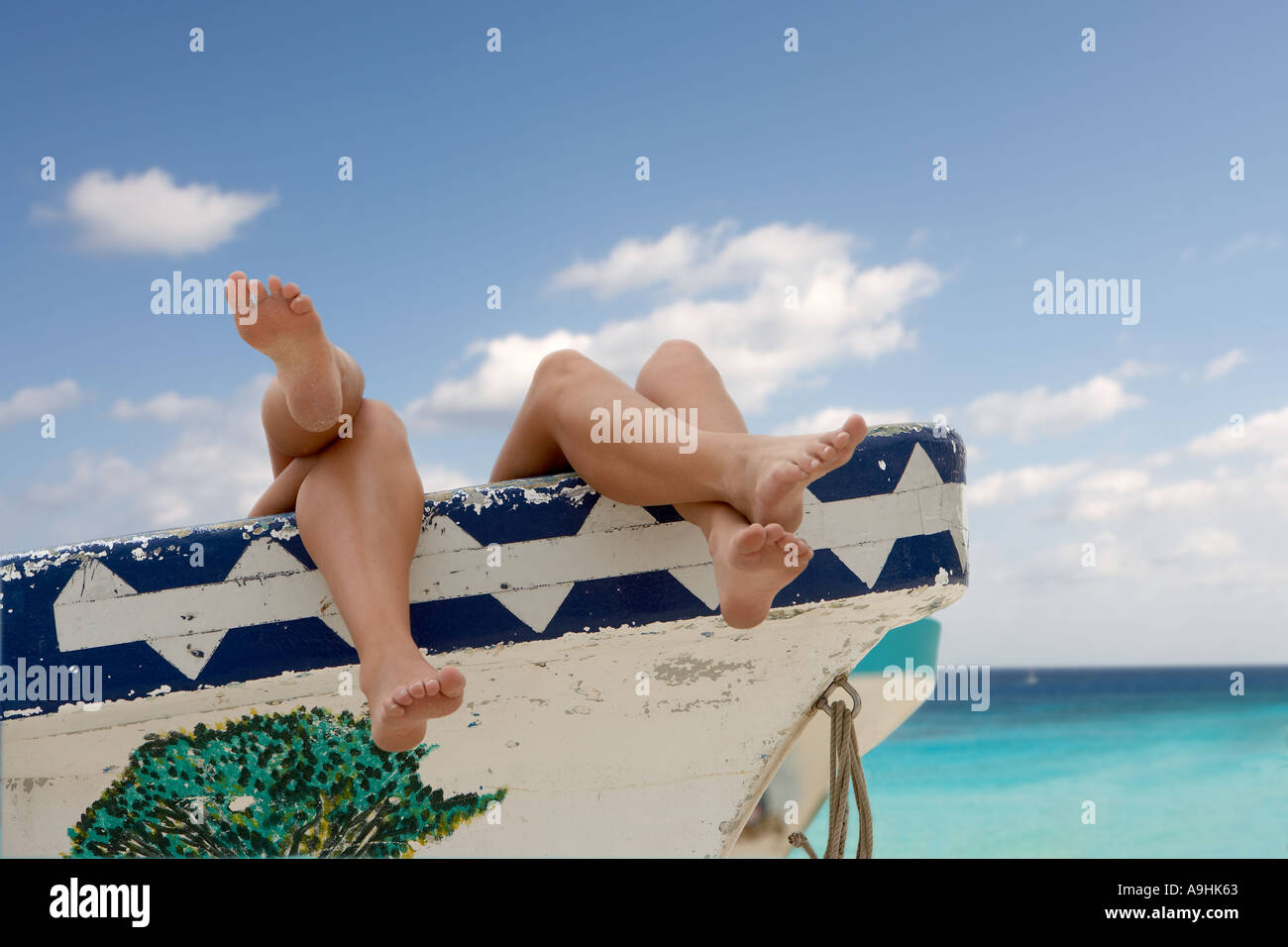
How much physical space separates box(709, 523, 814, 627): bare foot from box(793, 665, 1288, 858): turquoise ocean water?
3.42m

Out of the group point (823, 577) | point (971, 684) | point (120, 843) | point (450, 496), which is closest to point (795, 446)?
point (823, 577)

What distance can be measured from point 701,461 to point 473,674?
457mm

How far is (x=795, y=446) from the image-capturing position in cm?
91

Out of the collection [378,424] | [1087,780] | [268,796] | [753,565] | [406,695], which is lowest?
[1087,780]

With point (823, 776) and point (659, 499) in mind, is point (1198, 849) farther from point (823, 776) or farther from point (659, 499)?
point (659, 499)

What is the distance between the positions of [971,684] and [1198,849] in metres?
5.40

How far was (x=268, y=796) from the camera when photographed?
1.25m

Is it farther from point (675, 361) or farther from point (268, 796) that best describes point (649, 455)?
point (268, 796)

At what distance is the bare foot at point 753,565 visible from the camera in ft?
2.88

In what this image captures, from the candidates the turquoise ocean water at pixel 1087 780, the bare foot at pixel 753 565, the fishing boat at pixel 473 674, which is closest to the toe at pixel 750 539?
the bare foot at pixel 753 565
